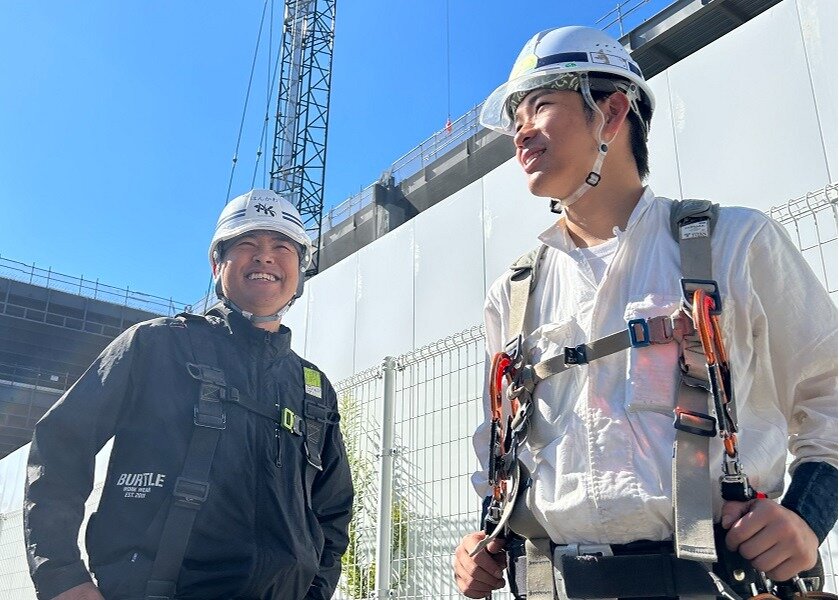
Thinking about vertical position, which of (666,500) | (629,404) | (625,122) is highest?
(625,122)

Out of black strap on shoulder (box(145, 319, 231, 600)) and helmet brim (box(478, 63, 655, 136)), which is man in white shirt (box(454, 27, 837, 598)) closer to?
helmet brim (box(478, 63, 655, 136))

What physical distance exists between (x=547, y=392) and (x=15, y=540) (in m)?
11.6

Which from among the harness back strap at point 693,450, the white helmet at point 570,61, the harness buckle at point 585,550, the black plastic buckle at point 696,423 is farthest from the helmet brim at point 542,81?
the harness buckle at point 585,550

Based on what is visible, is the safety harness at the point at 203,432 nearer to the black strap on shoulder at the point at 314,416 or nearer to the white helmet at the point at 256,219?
the black strap on shoulder at the point at 314,416

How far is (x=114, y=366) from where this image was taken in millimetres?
2936

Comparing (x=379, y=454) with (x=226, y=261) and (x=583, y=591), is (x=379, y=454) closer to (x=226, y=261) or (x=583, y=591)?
(x=226, y=261)

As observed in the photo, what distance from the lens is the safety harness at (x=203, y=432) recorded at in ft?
8.58

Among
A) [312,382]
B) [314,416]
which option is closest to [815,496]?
[314,416]

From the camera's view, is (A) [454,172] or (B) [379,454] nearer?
(B) [379,454]

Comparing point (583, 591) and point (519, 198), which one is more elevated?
point (519, 198)

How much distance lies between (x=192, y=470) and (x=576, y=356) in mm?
1616

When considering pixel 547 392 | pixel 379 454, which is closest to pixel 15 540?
pixel 379 454

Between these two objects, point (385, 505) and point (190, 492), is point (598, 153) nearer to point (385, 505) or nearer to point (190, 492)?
point (190, 492)

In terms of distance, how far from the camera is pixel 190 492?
2723 mm
